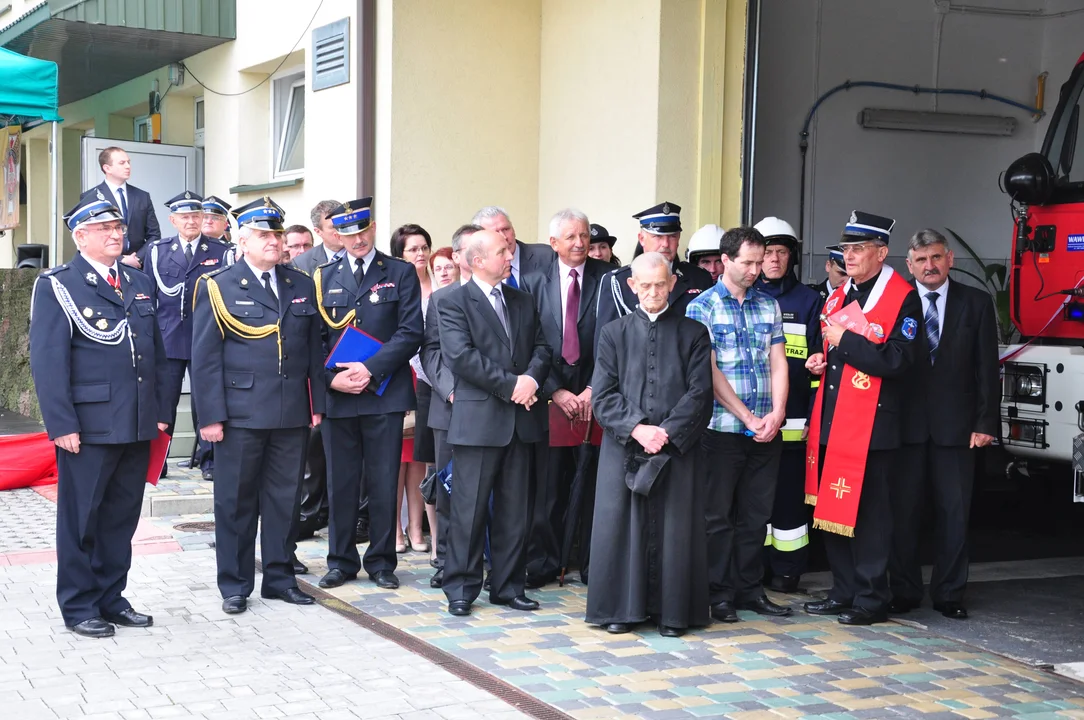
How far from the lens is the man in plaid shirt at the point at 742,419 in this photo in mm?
6285

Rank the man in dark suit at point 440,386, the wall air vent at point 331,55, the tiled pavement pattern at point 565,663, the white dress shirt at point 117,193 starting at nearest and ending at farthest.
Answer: the tiled pavement pattern at point 565,663, the man in dark suit at point 440,386, the white dress shirt at point 117,193, the wall air vent at point 331,55

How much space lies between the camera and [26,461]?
9.97 metres

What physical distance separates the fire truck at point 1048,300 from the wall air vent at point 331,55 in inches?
199

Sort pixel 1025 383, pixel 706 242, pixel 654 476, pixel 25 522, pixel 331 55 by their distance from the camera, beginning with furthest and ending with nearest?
pixel 331 55, pixel 25 522, pixel 1025 383, pixel 706 242, pixel 654 476

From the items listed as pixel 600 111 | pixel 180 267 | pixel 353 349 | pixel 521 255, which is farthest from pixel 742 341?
pixel 180 267

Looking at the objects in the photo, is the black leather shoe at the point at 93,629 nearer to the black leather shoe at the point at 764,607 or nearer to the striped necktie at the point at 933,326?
the black leather shoe at the point at 764,607

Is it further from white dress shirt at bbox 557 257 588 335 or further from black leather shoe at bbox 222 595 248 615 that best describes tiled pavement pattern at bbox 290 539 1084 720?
white dress shirt at bbox 557 257 588 335

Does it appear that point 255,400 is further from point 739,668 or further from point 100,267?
point 739,668

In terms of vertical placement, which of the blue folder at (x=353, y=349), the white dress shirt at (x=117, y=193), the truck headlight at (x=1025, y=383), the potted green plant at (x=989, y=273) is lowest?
the truck headlight at (x=1025, y=383)

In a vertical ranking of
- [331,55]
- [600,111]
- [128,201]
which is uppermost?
[331,55]

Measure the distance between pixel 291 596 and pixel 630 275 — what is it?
239cm

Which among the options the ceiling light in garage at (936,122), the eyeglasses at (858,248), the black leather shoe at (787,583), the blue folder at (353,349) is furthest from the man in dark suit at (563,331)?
the ceiling light in garage at (936,122)

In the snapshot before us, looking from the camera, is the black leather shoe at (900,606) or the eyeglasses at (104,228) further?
the black leather shoe at (900,606)

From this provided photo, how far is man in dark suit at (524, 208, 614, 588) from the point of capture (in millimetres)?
6883
